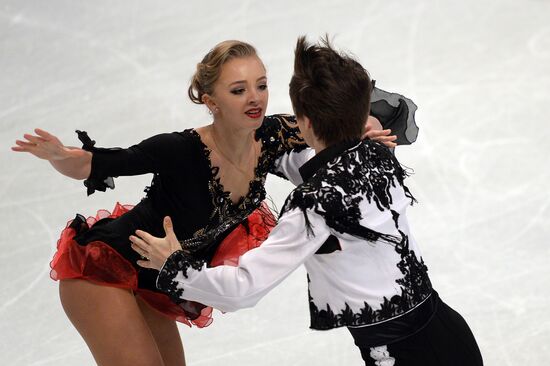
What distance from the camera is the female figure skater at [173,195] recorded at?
8.92 ft

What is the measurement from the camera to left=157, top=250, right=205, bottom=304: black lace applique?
233cm

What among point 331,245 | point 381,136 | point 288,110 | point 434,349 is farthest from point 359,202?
point 288,110

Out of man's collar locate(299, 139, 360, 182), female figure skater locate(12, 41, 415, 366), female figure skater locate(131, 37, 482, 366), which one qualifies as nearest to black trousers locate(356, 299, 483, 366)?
female figure skater locate(131, 37, 482, 366)

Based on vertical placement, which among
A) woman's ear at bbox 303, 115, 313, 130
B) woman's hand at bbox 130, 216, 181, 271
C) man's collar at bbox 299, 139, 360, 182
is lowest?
woman's hand at bbox 130, 216, 181, 271

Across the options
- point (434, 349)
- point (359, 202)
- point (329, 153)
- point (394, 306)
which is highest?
point (329, 153)

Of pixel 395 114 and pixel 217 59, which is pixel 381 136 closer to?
pixel 395 114

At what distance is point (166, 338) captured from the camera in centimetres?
316

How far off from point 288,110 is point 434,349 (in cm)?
362

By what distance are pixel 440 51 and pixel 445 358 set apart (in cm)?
423

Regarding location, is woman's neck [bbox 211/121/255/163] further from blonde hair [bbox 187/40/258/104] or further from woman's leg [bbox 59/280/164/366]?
woman's leg [bbox 59/280/164/366]

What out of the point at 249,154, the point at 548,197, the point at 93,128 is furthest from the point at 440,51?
the point at 249,154

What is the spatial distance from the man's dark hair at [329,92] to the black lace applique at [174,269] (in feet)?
1.44

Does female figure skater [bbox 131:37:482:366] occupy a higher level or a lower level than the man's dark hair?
lower

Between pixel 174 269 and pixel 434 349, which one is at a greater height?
pixel 174 269
